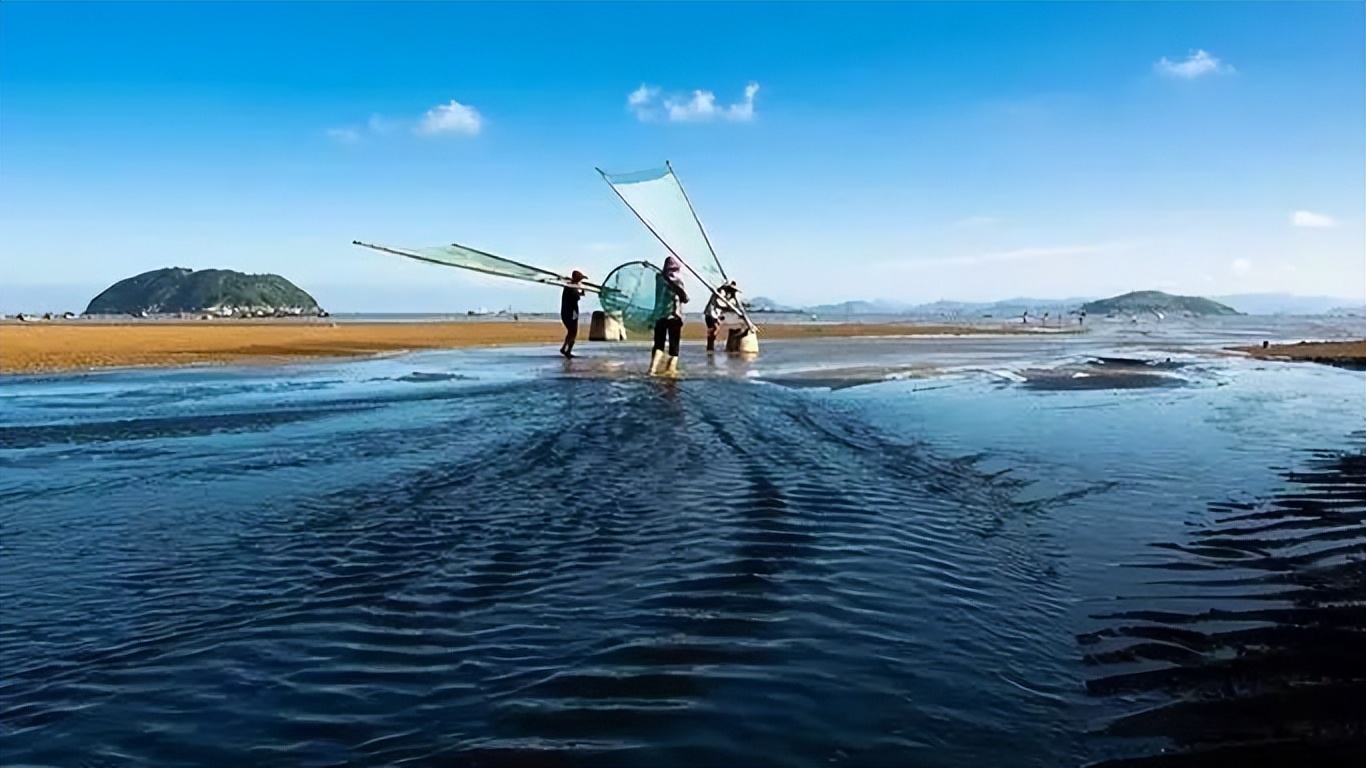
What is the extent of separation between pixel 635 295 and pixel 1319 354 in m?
26.4

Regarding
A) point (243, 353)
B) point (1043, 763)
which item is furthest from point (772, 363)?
point (1043, 763)

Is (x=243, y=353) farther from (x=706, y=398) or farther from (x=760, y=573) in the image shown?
(x=760, y=573)

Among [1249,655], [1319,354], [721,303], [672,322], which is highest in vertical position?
[721,303]

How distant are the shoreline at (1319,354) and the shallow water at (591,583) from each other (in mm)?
20361

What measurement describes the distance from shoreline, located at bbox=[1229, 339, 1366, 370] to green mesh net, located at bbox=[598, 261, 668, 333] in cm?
2285

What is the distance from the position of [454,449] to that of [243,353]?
2641cm

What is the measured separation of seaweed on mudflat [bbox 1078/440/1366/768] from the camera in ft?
12.6

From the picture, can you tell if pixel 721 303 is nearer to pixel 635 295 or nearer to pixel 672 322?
pixel 635 295

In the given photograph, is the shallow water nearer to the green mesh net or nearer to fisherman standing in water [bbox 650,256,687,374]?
fisherman standing in water [bbox 650,256,687,374]

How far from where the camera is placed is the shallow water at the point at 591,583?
4.00 m

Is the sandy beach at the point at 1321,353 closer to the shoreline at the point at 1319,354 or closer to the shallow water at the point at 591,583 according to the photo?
the shoreline at the point at 1319,354

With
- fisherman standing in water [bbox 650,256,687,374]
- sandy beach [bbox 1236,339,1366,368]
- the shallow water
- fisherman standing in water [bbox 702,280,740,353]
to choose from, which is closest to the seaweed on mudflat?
the shallow water

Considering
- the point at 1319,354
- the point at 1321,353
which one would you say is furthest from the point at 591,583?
the point at 1321,353

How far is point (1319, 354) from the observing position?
1350 inches
